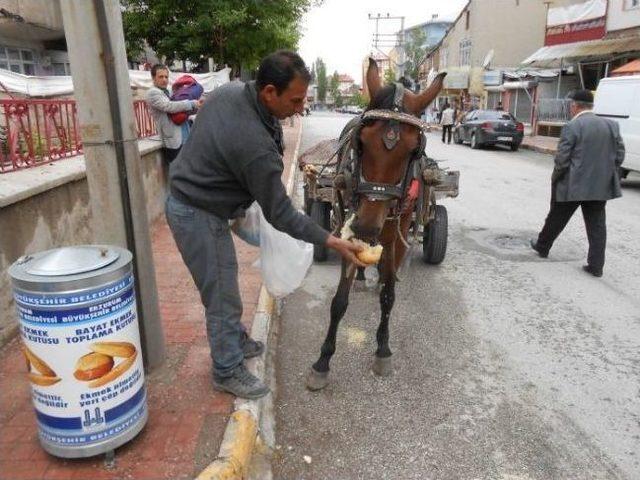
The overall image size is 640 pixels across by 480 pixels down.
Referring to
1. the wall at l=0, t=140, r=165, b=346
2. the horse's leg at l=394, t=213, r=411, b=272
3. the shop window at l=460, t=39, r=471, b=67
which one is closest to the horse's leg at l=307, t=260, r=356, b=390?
the horse's leg at l=394, t=213, r=411, b=272

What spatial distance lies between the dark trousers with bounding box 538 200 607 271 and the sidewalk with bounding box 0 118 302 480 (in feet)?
12.9

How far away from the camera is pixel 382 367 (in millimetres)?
3848

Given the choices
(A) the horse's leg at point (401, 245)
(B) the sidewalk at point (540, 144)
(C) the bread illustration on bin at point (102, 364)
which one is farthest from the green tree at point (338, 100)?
(C) the bread illustration on bin at point (102, 364)

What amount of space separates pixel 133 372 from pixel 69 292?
55cm

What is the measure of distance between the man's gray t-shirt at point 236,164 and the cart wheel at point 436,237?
3.36 meters

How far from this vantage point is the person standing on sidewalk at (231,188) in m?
2.63

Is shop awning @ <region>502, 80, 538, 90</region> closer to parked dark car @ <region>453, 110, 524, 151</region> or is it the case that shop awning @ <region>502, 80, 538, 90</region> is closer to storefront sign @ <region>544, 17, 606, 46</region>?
storefront sign @ <region>544, 17, 606, 46</region>

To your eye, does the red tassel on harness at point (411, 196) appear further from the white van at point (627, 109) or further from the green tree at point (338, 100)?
the green tree at point (338, 100)

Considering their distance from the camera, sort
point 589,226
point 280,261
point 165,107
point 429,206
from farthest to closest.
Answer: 1. point 165,107
2. point 589,226
3. point 429,206
4. point 280,261

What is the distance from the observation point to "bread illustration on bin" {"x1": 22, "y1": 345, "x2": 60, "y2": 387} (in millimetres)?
2389

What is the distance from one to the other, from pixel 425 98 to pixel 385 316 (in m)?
1.54

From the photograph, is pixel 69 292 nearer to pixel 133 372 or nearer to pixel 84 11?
pixel 133 372

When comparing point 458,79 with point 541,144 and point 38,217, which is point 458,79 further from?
point 38,217

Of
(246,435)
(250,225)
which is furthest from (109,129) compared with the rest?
(246,435)
